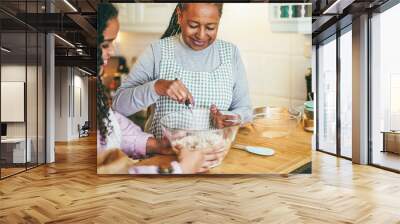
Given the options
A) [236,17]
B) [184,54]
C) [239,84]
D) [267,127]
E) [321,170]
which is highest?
[236,17]

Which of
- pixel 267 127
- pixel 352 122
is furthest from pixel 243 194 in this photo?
pixel 352 122

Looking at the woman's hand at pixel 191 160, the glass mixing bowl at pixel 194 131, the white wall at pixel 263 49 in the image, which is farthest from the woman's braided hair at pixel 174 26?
the woman's hand at pixel 191 160

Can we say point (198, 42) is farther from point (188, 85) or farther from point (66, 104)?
point (66, 104)

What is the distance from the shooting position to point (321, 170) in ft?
23.7

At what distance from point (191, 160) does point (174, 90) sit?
3.88 ft

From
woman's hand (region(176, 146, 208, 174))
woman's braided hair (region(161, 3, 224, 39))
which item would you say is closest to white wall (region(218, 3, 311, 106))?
woman's braided hair (region(161, 3, 224, 39))

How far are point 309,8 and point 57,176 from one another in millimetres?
5098

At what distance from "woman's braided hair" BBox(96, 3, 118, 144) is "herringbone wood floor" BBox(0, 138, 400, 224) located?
33.6 inches

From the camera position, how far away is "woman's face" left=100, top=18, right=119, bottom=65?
6.39m

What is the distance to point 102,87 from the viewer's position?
6.38 m

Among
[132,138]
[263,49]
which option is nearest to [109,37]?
[132,138]

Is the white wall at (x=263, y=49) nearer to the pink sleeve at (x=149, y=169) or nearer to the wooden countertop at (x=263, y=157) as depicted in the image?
the wooden countertop at (x=263, y=157)

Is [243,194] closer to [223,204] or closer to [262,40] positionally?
[223,204]

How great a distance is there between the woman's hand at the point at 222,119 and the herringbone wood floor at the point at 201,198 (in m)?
0.88
